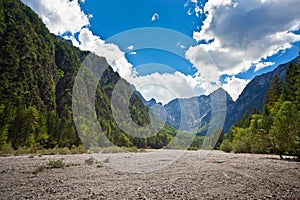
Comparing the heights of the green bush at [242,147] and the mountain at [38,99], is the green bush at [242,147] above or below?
below

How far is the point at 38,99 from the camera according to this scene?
89.1m

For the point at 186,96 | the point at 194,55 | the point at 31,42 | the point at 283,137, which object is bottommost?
the point at 283,137

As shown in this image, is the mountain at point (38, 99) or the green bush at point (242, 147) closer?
the mountain at point (38, 99)

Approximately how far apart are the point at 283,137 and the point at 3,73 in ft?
282

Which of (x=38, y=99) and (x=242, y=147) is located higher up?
(x=38, y=99)

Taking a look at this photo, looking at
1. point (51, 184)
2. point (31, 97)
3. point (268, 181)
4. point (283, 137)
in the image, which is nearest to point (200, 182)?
point (268, 181)

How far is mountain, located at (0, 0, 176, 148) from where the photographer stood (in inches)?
1909

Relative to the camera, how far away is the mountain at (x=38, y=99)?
159ft

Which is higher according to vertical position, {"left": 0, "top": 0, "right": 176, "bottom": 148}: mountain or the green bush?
{"left": 0, "top": 0, "right": 176, "bottom": 148}: mountain

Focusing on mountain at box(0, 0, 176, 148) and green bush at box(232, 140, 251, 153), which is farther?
green bush at box(232, 140, 251, 153)

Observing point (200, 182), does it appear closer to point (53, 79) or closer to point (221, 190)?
point (221, 190)

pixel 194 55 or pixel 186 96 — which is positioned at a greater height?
pixel 194 55

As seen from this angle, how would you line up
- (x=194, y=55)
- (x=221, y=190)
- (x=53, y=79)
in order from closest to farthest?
1. (x=221, y=190)
2. (x=194, y=55)
3. (x=53, y=79)

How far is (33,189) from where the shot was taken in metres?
10.5
